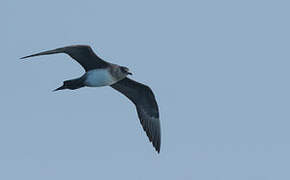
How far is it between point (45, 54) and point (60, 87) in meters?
1.40

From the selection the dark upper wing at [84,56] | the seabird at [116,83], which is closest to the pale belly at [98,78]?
the seabird at [116,83]

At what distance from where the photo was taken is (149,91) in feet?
56.1

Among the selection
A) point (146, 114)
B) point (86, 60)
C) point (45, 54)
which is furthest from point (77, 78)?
point (146, 114)

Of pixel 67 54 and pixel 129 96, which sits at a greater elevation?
pixel 67 54

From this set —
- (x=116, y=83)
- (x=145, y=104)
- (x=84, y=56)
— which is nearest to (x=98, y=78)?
(x=84, y=56)

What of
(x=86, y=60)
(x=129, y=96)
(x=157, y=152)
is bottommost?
(x=157, y=152)

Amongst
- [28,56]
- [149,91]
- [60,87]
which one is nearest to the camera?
[28,56]

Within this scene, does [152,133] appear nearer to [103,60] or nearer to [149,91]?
[149,91]

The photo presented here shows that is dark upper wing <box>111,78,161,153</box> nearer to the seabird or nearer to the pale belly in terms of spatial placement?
the seabird

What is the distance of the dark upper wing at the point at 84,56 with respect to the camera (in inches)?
580

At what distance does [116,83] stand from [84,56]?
2.36 m

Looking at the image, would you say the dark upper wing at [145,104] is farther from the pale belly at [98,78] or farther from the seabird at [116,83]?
the pale belly at [98,78]

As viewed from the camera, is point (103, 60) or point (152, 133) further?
point (152, 133)

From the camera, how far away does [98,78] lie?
1553 centimetres
